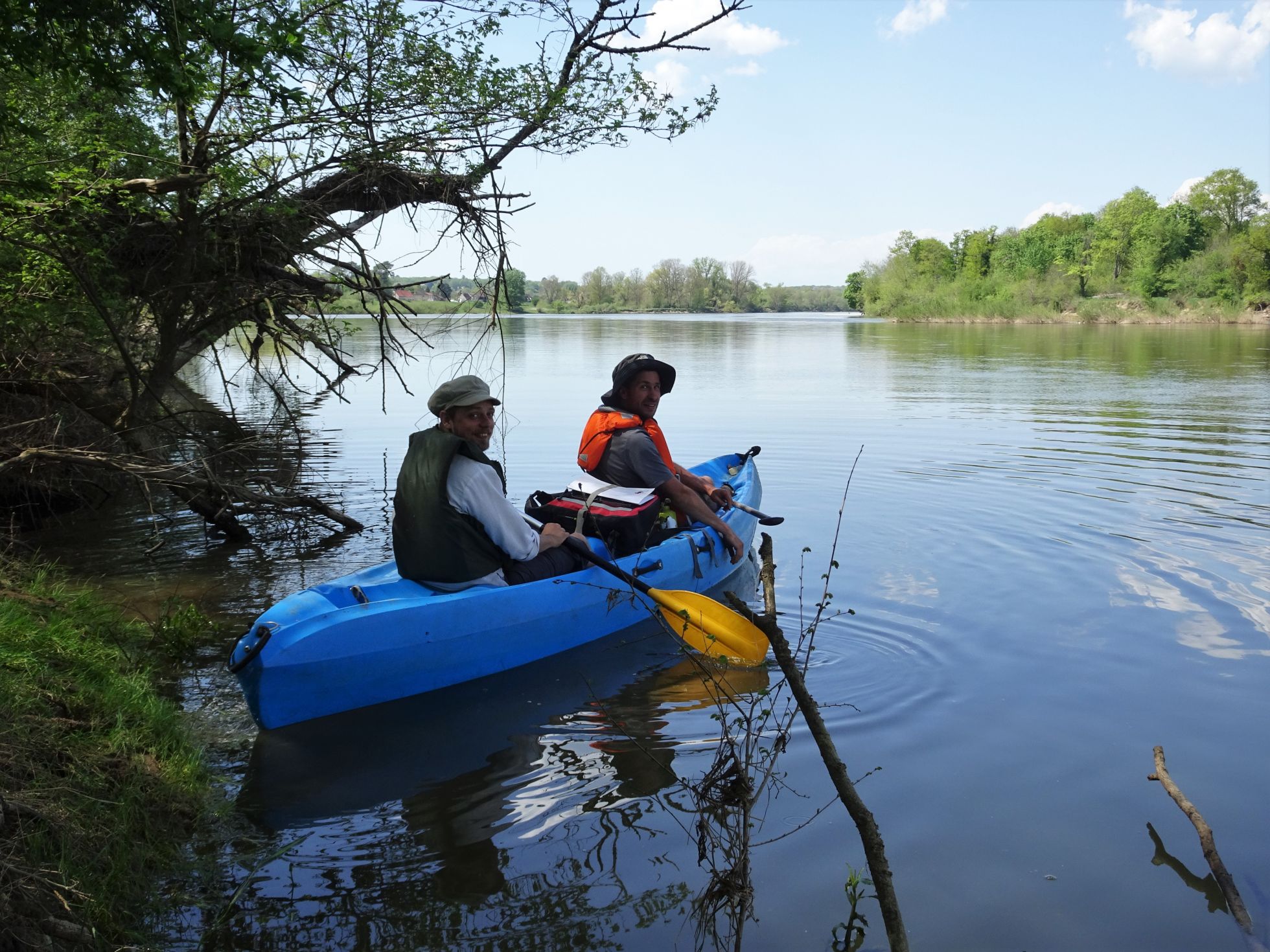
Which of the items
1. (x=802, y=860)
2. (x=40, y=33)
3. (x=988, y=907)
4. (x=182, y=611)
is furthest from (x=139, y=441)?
(x=988, y=907)

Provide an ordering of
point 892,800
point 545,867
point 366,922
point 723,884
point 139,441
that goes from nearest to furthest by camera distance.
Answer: point 723,884 < point 366,922 < point 545,867 < point 892,800 < point 139,441

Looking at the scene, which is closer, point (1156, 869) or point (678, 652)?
point (1156, 869)

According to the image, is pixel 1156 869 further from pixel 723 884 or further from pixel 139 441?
pixel 139 441

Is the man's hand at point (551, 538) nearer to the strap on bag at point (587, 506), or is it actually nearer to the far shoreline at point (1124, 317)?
the strap on bag at point (587, 506)

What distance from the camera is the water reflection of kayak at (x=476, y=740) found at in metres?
4.11

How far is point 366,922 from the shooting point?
3160mm

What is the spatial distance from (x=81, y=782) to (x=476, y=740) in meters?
1.81

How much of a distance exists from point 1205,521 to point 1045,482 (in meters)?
1.93

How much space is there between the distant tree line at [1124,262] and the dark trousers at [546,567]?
62.0 meters

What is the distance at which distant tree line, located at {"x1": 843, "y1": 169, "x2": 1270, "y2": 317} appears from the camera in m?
59.9

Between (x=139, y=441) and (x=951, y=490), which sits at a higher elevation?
(x=139, y=441)

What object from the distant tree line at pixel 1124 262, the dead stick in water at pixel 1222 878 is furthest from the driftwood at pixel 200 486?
the distant tree line at pixel 1124 262

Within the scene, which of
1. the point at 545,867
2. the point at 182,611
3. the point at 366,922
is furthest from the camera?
the point at 182,611

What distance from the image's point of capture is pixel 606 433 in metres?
6.74
